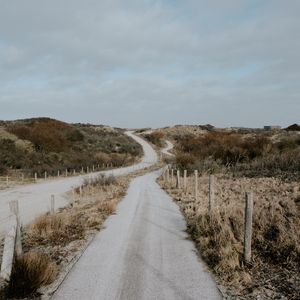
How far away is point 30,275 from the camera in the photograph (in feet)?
24.0

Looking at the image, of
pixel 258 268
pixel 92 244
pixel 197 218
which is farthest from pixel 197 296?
pixel 197 218

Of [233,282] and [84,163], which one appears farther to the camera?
[84,163]

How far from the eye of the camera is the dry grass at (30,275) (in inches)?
275

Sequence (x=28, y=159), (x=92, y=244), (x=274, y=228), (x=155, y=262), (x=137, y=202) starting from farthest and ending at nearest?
(x=28, y=159)
(x=137, y=202)
(x=92, y=244)
(x=274, y=228)
(x=155, y=262)

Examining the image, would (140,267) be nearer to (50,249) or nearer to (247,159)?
(50,249)

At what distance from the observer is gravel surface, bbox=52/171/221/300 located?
6938 mm

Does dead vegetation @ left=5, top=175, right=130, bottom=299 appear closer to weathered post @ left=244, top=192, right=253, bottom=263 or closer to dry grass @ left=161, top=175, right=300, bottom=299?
dry grass @ left=161, top=175, right=300, bottom=299

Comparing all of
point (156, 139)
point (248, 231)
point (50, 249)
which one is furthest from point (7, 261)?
point (156, 139)

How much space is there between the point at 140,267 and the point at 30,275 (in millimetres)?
2153

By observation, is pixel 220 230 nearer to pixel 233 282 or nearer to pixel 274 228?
pixel 274 228

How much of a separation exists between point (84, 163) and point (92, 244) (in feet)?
158

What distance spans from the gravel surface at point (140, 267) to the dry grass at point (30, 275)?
1.18ft

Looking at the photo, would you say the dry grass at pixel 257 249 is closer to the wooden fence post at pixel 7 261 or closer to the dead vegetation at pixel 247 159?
the wooden fence post at pixel 7 261

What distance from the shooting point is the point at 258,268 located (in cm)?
788
